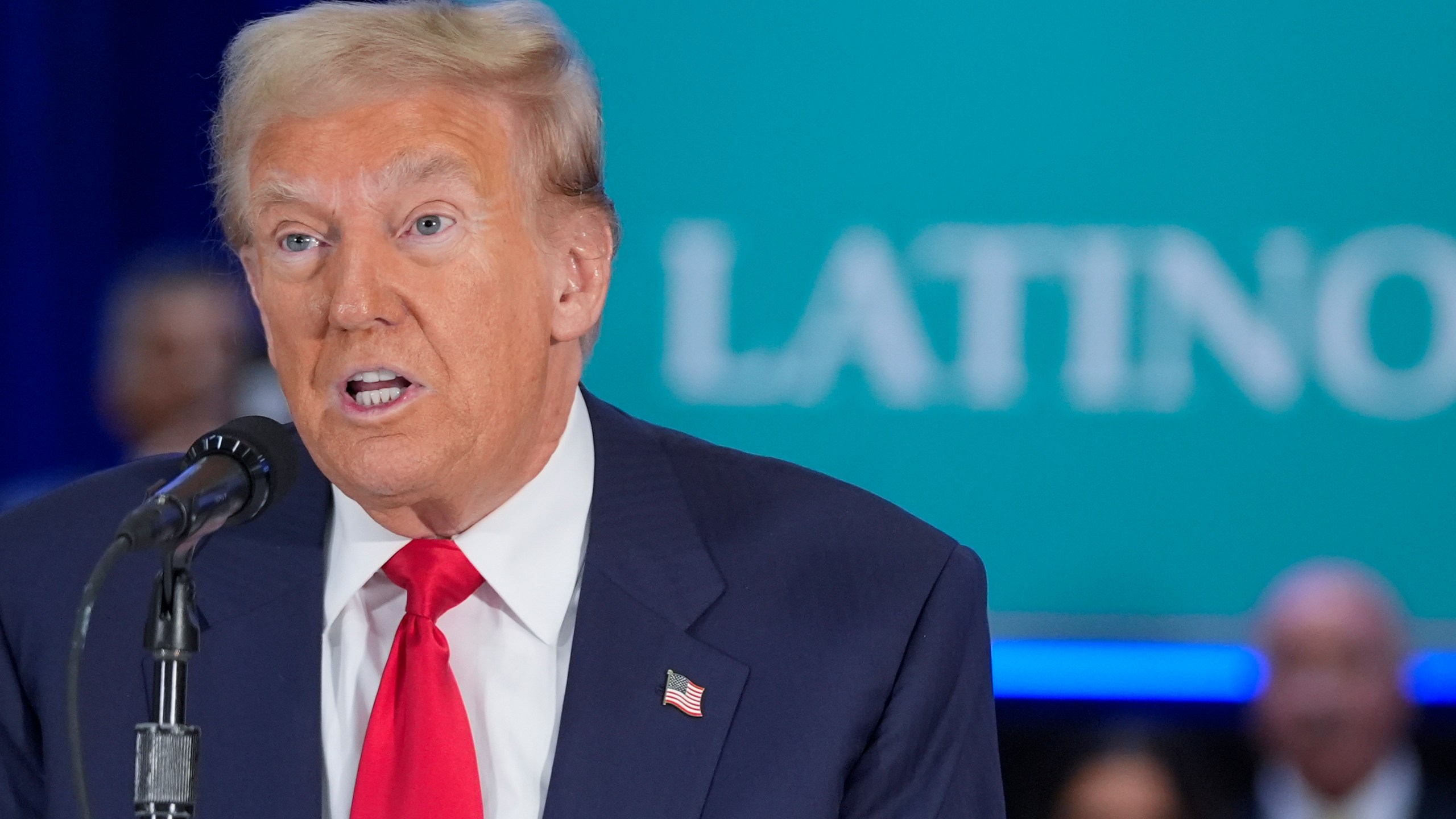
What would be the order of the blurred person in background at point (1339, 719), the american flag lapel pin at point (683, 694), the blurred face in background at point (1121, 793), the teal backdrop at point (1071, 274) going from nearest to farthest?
1. the american flag lapel pin at point (683, 694)
2. the blurred person in background at point (1339, 719)
3. the blurred face in background at point (1121, 793)
4. the teal backdrop at point (1071, 274)

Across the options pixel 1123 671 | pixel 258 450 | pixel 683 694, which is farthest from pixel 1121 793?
pixel 258 450

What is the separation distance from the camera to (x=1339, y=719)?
3.45 meters

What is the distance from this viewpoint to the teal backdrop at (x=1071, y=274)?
3.67 m

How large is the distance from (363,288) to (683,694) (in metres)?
0.53

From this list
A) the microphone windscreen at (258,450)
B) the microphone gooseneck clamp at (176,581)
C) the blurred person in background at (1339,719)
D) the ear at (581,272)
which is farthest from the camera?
the blurred person in background at (1339,719)

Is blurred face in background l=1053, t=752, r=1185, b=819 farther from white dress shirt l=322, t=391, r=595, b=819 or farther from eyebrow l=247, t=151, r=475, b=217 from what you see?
eyebrow l=247, t=151, r=475, b=217

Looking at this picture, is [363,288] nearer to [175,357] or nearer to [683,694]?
[683,694]

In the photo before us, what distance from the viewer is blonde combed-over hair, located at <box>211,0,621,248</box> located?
1.85 metres

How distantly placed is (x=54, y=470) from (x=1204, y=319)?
248 cm

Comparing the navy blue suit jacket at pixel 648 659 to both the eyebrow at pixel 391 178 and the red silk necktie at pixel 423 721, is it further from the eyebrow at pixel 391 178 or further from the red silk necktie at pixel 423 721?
the eyebrow at pixel 391 178

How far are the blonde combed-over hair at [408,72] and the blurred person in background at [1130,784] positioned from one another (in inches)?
79.6

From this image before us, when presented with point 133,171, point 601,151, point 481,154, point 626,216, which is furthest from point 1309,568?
point 133,171

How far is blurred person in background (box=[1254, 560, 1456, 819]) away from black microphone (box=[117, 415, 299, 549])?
2.50 meters

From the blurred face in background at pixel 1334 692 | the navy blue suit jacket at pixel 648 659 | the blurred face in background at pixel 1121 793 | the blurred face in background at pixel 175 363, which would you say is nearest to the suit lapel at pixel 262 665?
the navy blue suit jacket at pixel 648 659
